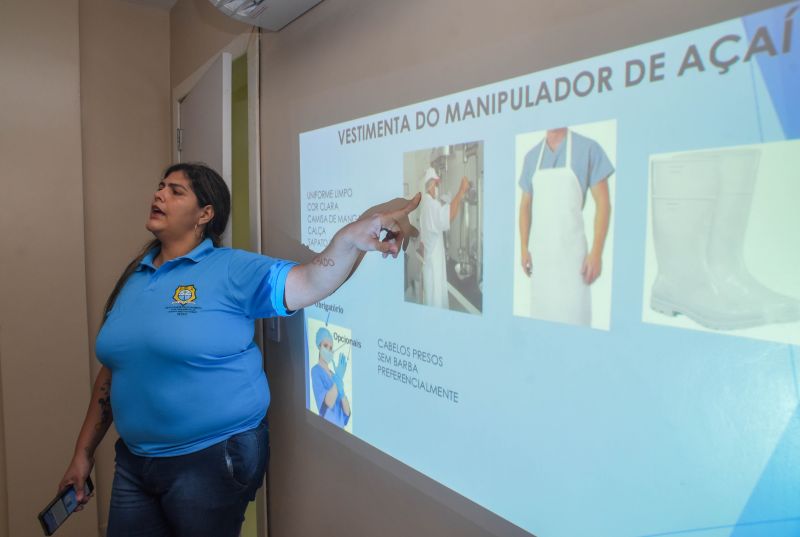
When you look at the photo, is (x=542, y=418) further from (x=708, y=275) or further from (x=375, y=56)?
(x=375, y=56)

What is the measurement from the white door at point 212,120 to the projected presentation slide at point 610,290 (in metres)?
0.96

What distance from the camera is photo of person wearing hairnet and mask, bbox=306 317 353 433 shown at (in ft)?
4.65

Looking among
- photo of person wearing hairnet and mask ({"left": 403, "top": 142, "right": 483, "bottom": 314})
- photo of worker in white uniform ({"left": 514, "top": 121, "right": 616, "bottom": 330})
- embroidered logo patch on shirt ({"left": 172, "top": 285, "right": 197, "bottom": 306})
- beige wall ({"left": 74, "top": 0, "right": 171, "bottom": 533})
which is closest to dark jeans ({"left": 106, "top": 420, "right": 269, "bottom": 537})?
embroidered logo patch on shirt ({"left": 172, "top": 285, "right": 197, "bottom": 306})

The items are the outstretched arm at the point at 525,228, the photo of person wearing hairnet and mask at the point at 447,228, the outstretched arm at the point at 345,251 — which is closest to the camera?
the outstretched arm at the point at 525,228

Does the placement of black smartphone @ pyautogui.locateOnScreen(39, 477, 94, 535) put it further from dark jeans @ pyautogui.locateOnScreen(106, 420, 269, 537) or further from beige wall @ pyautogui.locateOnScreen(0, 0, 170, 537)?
beige wall @ pyautogui.locateOnScreen(0, 0, 170, 537)

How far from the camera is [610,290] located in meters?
0.80

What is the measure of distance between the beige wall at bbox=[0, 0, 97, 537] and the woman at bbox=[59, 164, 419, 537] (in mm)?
1128

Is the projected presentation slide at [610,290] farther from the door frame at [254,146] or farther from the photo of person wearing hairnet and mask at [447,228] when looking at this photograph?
the door frame at [254,146]

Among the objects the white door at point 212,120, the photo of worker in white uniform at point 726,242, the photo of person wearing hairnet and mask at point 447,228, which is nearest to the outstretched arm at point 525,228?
the photo of person wearing hairnet and mask at point 447,228

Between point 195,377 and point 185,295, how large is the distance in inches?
8.9

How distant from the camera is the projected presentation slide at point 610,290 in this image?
0.64 meters

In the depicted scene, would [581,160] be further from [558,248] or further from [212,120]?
[212,120]

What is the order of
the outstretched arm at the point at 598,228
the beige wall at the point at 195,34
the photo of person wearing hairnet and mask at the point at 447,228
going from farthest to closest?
the beige wall at the point at 195,34 → the photo of person wearing hairnet and mask at the point at 447,228 → the outstretched arm at the point at 598,228

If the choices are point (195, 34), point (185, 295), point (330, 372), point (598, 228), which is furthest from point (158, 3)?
point (598, 228)
